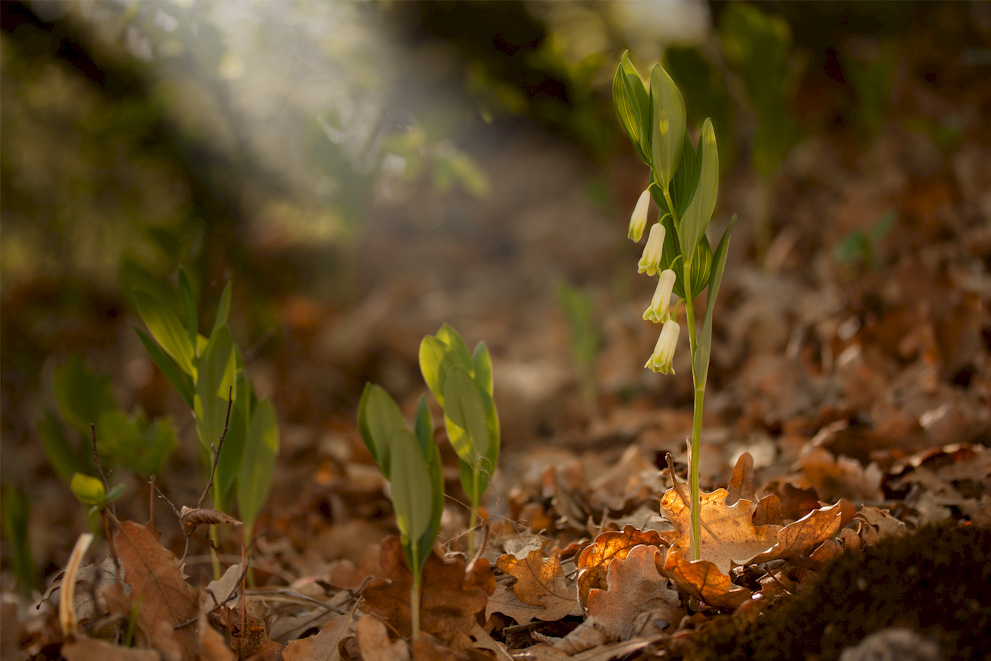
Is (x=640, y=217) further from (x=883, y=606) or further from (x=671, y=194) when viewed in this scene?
(x=883, y=606)

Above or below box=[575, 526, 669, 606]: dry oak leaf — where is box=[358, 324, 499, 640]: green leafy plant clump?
above

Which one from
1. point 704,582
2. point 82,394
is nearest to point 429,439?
point 704,582

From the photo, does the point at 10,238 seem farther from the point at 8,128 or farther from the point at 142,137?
the point at 142,137

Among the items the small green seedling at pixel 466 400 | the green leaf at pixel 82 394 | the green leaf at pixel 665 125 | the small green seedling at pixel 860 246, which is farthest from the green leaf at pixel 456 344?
the small green seedling at pixel 860 246

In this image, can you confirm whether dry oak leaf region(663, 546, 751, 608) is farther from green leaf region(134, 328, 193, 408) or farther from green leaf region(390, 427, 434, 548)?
green leaf region(134, 328, 193, 408)

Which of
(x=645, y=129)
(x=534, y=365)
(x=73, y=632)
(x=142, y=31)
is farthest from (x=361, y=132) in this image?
(x=73, y=632)

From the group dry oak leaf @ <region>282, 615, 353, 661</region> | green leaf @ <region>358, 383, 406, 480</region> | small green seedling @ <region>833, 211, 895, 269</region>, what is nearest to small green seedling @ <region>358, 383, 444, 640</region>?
green leaf @ <region>358, 383, 406, 480</region>
